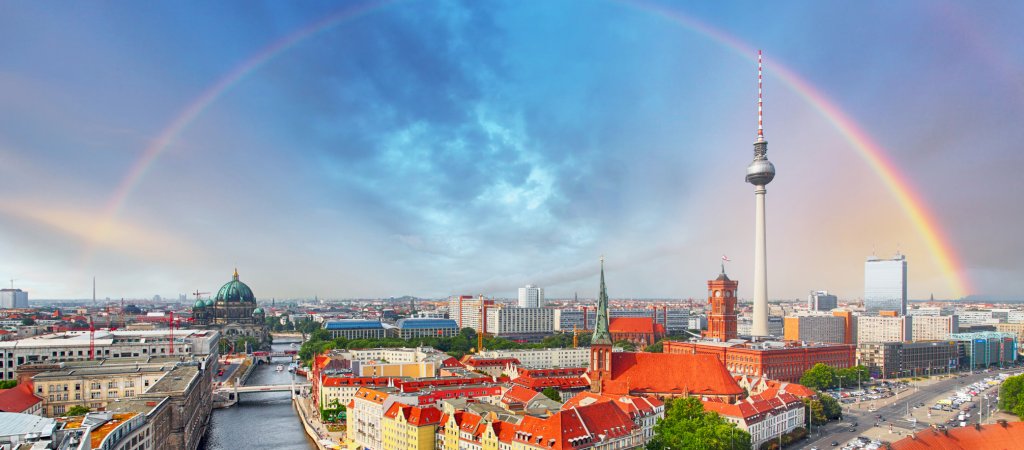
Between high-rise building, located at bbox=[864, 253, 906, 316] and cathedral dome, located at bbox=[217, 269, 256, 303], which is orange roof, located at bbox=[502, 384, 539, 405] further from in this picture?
high-rise building, located at bbox=[864, 253, 906, 316]

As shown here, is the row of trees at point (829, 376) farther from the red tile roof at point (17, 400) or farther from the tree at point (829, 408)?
the red tile roof at point (17, 400)

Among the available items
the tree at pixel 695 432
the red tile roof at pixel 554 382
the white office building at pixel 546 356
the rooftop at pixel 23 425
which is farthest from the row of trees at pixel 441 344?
the rooftop at pixel 23 425

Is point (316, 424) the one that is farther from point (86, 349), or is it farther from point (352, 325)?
point (352, 325)

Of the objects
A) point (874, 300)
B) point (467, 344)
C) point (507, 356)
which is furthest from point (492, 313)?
point (874, 300)

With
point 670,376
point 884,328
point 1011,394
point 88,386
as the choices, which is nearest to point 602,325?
point 670,376

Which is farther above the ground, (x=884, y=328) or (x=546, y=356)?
(x=884, y=328)

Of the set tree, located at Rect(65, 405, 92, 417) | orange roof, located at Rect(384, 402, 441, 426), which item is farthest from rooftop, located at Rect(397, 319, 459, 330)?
orange roof, located at Rect(384, 402, 441, 426)

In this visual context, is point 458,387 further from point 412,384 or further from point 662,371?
point 662,371
